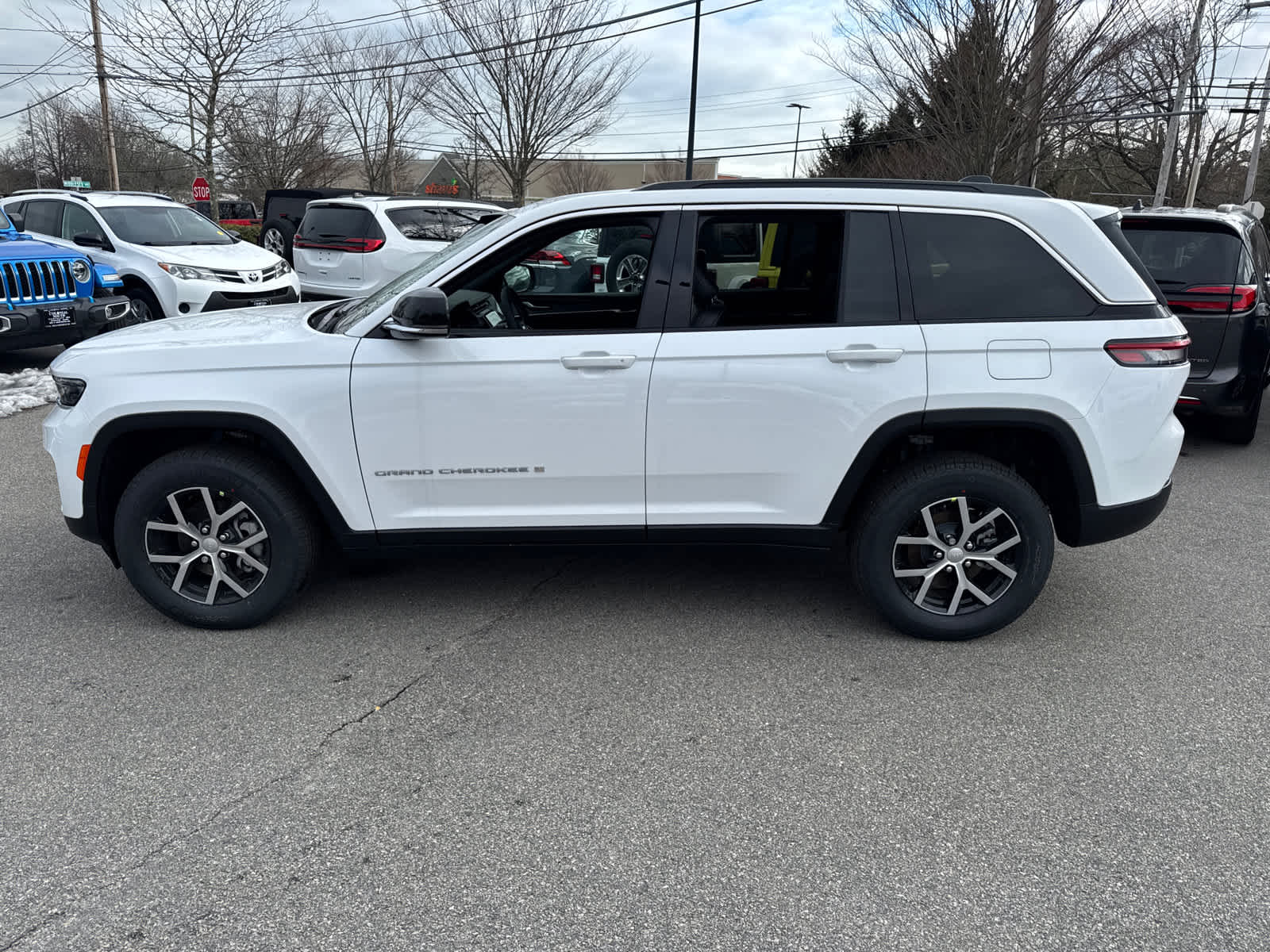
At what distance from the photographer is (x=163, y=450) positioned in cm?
415

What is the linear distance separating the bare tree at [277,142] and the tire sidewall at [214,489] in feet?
106

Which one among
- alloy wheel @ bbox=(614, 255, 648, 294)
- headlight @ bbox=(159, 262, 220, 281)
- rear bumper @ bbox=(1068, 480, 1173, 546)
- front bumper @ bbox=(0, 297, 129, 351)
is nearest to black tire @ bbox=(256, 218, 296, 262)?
headlight @ bbox=(159, 262, 220, 281)

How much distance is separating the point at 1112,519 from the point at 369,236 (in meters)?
10.6

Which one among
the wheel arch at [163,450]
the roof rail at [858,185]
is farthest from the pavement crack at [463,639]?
the roof rail at [858,185]

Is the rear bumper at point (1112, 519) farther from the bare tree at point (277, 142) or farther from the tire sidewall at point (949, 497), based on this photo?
the bare tree at point (277, 142)

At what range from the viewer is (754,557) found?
5.05 metres

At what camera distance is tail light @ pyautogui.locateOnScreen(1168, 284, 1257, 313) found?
693 centimetres

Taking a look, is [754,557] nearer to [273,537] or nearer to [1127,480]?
[1127,480]

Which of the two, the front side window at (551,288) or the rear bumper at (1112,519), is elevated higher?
the front side window at (551,288)

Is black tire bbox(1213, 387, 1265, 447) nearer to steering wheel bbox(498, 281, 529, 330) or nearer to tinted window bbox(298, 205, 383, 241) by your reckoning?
steering wheel bbox(498, 281, 529, 330)

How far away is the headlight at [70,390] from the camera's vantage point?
3920mm

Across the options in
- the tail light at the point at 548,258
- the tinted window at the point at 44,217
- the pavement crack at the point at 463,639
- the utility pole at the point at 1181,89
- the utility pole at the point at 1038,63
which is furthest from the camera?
the utility pole at the point at 1181,89

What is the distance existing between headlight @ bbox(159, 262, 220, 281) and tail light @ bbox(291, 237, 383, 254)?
6.35 feet

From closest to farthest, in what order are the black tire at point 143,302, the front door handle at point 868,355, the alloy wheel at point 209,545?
the front door handle at point 868,355 → the alloy wheel at point 209,545 → the black tire at point 143,302
